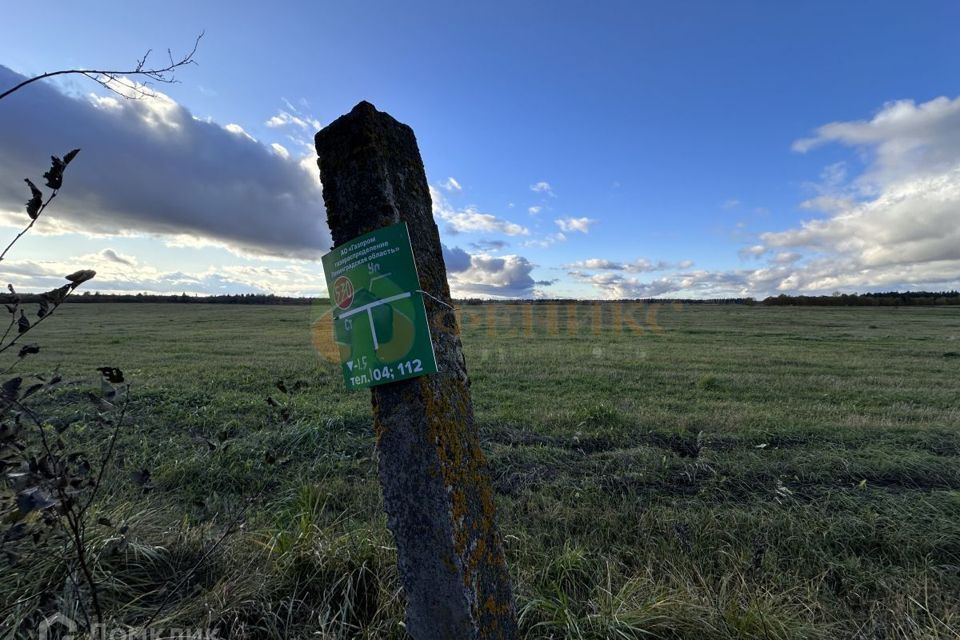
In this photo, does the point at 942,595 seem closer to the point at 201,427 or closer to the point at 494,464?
the point at 494,464

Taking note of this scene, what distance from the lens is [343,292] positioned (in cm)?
207

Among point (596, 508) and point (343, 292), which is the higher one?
point (343, 292)

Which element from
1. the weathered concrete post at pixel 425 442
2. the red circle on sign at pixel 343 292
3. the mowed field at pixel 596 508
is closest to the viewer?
the weathered concrete post at pixel 425 442

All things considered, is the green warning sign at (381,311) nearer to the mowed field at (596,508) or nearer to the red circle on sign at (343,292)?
the red circle on sign at (343,292)

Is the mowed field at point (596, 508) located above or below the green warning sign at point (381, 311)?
below

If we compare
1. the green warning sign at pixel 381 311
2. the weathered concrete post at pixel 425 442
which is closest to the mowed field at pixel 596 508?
the weathered concrete post at pixel 425 442

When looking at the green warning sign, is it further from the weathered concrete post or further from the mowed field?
the mowed field

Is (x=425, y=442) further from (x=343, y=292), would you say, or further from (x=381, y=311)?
(x=343, y=292)

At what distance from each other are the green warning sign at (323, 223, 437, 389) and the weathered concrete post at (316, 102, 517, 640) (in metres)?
0.07

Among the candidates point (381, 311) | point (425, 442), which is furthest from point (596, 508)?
point (381, 311)

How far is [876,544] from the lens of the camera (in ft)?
12.0

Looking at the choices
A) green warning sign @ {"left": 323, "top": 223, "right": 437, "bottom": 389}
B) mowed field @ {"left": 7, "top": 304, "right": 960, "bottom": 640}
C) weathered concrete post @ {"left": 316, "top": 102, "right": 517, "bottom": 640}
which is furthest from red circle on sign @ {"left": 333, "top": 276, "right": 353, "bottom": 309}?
mowed field @ {"left": 7, "top": 304, "right": 960, "bottom": 640}

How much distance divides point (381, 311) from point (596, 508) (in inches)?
126

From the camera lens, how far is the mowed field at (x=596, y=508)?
2.42 metres
